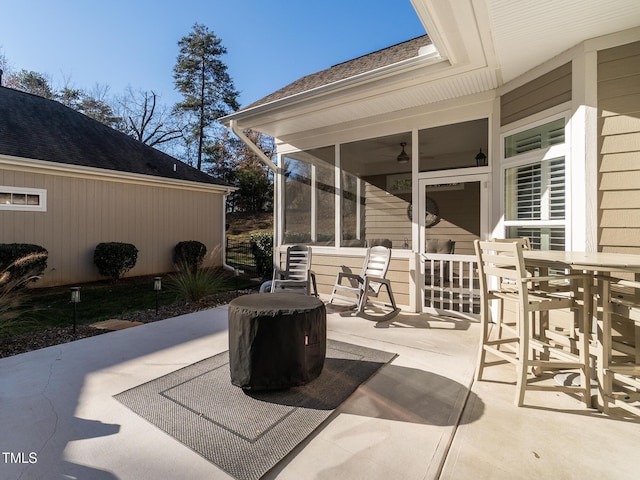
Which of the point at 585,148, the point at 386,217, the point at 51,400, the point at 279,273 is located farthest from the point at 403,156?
the point at 51,400

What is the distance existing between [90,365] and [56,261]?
5738 millimetres

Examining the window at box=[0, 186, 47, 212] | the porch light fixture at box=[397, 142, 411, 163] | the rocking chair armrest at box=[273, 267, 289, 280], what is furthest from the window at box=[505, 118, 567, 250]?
the window at box=[0, 186, 47, 212]

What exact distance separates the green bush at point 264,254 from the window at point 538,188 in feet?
19.2

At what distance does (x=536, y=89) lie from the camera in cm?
351

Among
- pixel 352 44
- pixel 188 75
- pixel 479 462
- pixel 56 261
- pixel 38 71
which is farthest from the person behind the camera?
pixel 188 75

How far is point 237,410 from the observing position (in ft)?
7.14

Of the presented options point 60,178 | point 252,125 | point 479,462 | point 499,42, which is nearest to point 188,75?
point 60,178

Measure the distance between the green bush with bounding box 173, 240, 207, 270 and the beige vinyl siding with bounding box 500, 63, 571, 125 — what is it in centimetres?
826

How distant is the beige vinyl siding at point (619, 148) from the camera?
9.12ft

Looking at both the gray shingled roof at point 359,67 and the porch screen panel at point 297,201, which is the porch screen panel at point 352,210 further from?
the gray shingled roof at point 359,67

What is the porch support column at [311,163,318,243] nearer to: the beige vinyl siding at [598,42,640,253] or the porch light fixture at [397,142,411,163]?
the porch light fixture at [397,142,411,163]

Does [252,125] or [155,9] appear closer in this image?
[252,125]

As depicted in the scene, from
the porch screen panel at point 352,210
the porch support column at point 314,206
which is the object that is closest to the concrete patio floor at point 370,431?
the porch screen panel at point 352,210

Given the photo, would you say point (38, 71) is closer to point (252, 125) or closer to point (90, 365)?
point (252, 125)
